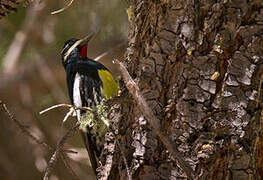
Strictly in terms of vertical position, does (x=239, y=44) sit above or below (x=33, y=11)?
below

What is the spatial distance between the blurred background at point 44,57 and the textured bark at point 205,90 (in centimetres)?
223

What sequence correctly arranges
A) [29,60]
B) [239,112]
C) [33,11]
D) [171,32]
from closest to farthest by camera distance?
[239,112]
[171,32]
[33,11]
[29,60]

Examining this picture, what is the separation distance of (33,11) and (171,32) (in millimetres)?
2639

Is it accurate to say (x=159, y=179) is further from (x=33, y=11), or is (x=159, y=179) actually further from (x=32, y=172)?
(x=32, y=172)

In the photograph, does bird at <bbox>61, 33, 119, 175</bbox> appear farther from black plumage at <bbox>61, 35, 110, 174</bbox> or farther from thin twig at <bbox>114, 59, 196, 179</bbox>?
thin twig at <bbox>114, 59, 196, 179</bbox>

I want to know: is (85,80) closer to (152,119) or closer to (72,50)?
(72,50)

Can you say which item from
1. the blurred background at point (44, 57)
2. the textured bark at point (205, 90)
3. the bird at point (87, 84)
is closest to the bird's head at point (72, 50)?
the bird at point (87, 84)

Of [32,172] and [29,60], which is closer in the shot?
[29,60]

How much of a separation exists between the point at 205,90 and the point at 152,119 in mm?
207

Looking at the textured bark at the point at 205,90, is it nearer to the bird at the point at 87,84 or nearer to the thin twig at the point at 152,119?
the thin twig at the point at 152,119

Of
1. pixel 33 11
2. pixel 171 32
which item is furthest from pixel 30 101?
pixel 171 32

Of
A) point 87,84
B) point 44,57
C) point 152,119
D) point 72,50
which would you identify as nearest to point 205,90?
point 152,119

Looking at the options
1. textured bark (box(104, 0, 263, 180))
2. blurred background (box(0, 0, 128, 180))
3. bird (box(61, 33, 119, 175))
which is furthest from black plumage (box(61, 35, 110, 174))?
textured bark (box(104, 0, 263, 180))

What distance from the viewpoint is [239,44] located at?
151 centimetres
